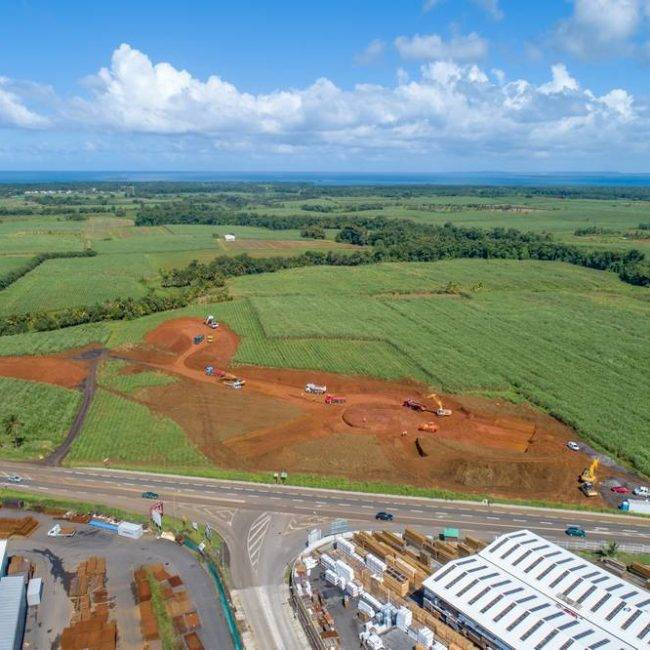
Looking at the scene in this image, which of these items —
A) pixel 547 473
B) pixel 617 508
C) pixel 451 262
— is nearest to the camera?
pixel 617 508

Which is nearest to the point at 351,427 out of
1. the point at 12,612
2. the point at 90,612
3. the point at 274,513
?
the point at 274,513

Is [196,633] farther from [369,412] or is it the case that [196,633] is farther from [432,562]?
[369,412]

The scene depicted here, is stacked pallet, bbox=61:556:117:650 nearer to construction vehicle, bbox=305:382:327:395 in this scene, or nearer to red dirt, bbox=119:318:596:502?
red dirt, bbox=119:318:596:502

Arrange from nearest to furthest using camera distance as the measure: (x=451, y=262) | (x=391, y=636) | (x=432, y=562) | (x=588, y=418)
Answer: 1. (x=391, y=636)
2. (x=432, y=562)
3. (x=588, y=418)
4. (x=451, y=262)

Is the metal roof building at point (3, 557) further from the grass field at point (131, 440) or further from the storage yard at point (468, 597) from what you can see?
the storage yard at point (468, 597)

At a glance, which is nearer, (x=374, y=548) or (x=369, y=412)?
(x=374, y=548)

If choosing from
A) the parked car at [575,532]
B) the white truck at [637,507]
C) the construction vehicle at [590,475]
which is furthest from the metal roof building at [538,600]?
the construction vehicle at [590,475]

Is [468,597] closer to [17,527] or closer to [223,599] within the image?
[223,599]

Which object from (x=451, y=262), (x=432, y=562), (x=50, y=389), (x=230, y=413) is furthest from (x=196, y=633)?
(x=451, y=262)

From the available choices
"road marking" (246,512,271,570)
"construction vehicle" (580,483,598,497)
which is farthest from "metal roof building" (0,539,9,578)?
"construction vehicle" (580,483,598,497)
